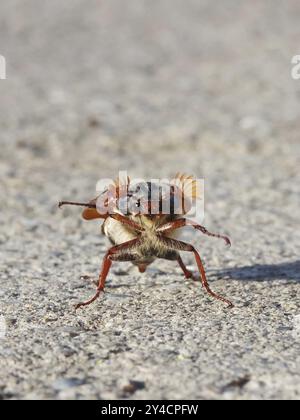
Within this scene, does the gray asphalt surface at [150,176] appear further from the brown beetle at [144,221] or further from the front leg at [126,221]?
the front leg at [126,221]

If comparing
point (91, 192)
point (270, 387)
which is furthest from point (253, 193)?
point (270, 387)

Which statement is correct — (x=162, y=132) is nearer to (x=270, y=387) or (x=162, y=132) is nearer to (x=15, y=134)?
(x=15, y=134)

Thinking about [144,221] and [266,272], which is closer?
[144,221]

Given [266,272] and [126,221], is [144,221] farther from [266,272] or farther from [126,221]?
[266,272]

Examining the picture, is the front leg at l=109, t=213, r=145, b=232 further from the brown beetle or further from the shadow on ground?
the shadow on ground

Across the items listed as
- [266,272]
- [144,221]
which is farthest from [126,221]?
[266,272]

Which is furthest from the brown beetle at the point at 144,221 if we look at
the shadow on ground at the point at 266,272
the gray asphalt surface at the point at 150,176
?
the shadow on ground at the point at 266,272

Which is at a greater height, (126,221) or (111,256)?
(126,221)
